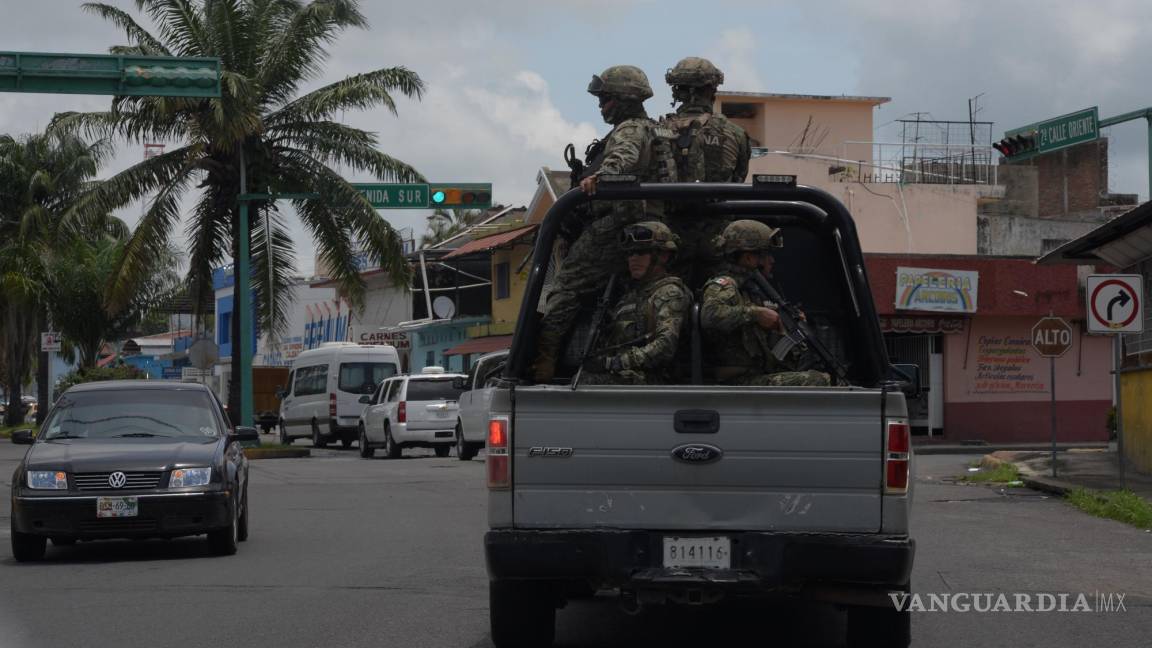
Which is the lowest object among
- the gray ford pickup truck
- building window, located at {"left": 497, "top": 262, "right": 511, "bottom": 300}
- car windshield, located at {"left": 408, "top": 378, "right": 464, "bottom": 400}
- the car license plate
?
the car license plate

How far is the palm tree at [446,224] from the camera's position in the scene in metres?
72.6

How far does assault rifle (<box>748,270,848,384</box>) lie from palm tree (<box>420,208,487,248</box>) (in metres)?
63.6

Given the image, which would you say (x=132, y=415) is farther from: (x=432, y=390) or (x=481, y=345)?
(x=481, y=345)

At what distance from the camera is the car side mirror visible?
743cm

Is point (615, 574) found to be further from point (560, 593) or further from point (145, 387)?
point (145, 387)

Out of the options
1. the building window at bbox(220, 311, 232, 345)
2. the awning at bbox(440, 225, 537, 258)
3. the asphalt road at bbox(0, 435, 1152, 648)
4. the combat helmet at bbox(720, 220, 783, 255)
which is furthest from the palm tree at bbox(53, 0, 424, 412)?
the building window at bbox(220, 311, 232, 345)

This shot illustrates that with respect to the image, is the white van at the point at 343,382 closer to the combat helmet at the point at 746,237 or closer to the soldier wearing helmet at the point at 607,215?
the soldier wearing helmet at the point at 607,215

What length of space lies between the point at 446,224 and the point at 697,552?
68.9 m

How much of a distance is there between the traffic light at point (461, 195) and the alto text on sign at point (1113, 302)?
42.8ft

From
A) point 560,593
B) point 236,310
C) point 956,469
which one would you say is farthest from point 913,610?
point 236,310

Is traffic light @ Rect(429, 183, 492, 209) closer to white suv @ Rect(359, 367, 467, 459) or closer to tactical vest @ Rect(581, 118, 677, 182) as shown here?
white suv @ Rect(359, 367, 467, 459)

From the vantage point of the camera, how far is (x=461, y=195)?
28766mm

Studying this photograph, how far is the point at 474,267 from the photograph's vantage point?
51.6 metres

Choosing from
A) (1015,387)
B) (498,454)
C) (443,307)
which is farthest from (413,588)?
(443,307)
